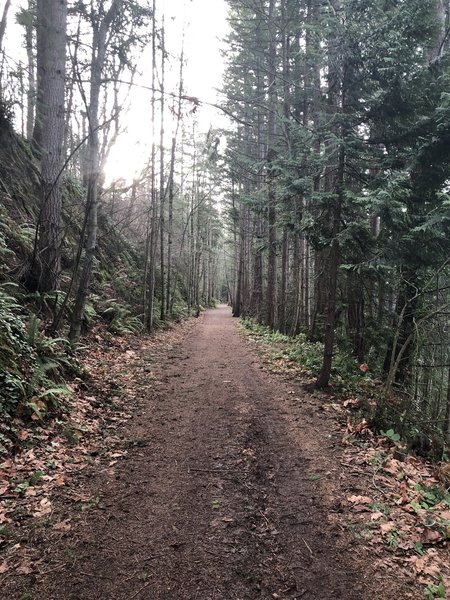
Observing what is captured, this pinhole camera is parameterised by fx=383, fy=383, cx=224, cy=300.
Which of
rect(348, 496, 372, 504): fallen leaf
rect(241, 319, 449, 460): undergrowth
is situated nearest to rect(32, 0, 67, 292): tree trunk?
rect(241, 319, 449, 460): undergrowth

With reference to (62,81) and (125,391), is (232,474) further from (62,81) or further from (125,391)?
(62,81)

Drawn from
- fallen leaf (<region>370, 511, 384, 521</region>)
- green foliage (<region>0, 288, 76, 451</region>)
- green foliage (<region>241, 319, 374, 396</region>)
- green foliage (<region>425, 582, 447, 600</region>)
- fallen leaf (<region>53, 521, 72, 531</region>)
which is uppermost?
green foliage (<region>0, 288, 76, 451</region>)

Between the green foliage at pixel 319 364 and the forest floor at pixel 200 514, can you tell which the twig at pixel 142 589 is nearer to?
the forest floor at pixel 200 514

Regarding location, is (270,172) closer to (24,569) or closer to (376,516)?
(376,516)

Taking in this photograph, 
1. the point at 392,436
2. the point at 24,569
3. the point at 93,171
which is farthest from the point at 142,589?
the point at 93,171

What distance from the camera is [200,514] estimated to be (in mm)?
3857

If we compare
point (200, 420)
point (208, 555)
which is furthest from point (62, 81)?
point (208, 555)

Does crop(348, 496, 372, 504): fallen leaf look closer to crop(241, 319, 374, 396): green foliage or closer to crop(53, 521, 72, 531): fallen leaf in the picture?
crop(53, 521, 72, 531): fallen leaf

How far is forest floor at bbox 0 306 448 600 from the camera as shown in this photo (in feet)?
9.84

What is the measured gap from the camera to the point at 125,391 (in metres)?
7.53

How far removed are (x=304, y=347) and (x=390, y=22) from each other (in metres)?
8.15

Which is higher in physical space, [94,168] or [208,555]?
[94,168]

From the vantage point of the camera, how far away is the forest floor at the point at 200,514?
300cm

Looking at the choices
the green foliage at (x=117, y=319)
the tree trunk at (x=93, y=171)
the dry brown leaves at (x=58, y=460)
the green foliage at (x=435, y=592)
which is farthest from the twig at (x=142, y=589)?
the green foliage at (x=117, y=319)
